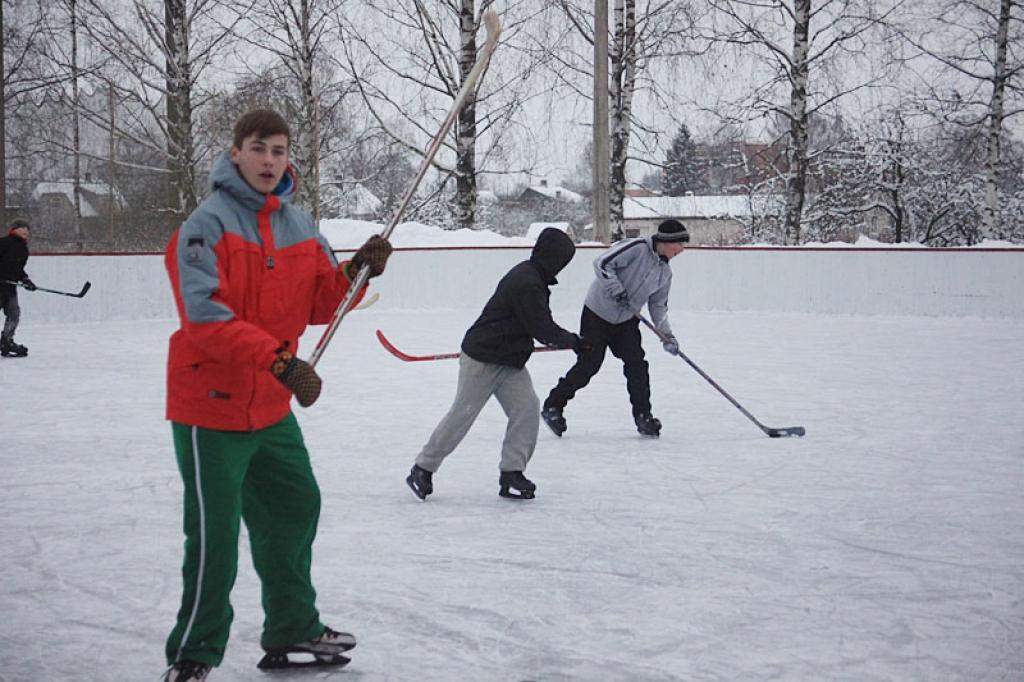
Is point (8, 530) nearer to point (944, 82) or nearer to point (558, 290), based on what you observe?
point (558, 290)

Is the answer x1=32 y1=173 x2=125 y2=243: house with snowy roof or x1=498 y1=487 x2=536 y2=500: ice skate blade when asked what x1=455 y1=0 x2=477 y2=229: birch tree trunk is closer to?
x1=32 y1=173 x2=125 y2=243: house with snowy roof

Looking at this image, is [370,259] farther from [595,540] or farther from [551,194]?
[551,194]

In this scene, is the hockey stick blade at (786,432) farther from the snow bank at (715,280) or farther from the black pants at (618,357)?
the snow bank at (715,280)

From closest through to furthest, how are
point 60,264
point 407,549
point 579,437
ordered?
point 407,549 < point 579,437 < point 60,264

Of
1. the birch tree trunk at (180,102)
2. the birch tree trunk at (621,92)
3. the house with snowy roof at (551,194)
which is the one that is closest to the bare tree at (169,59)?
the birch tree trunk at (180,102)

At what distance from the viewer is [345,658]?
2.88 m

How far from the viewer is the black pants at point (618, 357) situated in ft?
20.5

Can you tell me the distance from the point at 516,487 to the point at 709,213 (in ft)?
110

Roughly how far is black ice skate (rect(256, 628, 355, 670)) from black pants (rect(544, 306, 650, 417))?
350 centimetres

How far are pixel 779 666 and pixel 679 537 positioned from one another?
4.23 ft

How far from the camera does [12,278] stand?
33.0 ft

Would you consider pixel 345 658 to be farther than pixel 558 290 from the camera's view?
No

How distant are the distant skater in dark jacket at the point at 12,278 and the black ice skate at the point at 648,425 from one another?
21.1ft

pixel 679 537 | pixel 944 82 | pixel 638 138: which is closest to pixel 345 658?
pixel 679 537
